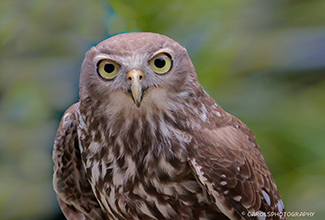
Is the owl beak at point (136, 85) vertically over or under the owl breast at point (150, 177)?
over

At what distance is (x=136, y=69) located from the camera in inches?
54.7

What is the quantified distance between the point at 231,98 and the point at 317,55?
75 centimetres

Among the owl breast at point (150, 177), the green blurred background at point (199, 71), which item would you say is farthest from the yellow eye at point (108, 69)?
the green blurred background at point (199, 71)

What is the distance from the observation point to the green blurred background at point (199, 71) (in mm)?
2576

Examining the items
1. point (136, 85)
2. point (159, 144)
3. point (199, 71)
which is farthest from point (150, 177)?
point (199, 71)

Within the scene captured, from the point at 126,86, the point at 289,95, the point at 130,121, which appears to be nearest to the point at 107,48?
the point at 126,86

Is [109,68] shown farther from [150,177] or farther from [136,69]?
[150,177]

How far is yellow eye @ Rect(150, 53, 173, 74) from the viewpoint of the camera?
1450mm

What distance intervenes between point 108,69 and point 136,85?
19cm

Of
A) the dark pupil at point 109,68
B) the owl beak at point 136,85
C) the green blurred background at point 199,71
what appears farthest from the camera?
the green blurred background at point 199,71

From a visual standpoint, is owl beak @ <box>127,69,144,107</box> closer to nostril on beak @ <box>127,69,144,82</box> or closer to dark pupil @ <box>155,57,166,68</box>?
nostril on beak @ <box>127,69,144,82</box>

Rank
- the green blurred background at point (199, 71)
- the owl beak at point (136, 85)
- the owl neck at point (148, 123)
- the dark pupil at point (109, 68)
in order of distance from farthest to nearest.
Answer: the green blurred background at point (199, 71), the owl neck at point (148, 123), the dark pupil at point (109, 68), the owl beak at point (136, 85)

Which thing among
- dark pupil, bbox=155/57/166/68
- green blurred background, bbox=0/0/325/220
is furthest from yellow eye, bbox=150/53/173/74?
green blurred background, bbox=0/0/325/220

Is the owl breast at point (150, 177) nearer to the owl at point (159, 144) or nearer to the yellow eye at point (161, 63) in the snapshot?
the owl at point (159, 144)
